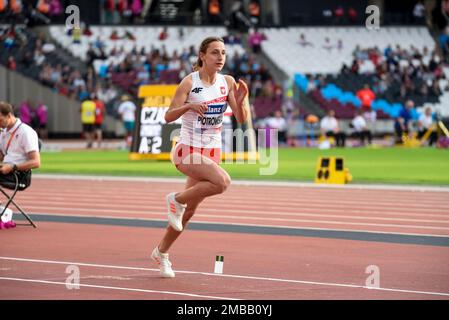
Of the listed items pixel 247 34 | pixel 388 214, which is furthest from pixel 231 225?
pixel 247 34

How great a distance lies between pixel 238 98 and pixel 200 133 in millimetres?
410

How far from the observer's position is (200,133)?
9219 mm

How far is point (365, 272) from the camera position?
30.9 feet

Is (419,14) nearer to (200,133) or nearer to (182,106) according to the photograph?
(200,133)

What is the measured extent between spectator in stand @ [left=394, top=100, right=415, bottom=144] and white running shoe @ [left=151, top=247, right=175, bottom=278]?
3190 cm

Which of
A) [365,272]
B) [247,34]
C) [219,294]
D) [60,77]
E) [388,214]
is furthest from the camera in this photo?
[247,34]

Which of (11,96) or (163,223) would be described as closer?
(163,223)

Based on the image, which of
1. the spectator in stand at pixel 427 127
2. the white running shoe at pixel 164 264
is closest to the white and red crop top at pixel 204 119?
the white running shoe at pixel 164 264

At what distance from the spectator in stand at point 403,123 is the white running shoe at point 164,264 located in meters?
31.9

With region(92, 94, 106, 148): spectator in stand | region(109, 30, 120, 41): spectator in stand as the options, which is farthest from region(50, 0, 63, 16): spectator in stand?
region(92, 94, 106, 148): spectator in stand

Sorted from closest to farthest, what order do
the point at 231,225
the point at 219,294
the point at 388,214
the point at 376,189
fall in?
the point at 219,294 < the point at 231,225 < the point at 388,214 < the point at 376,189

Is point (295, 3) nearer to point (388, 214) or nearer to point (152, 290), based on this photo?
point (388, 214)

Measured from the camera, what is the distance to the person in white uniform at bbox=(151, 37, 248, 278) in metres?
9.11
